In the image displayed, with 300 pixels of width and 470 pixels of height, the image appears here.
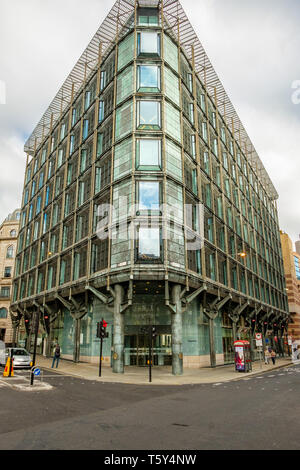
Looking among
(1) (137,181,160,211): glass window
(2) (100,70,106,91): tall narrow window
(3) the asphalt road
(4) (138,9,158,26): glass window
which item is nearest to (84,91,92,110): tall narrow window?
(2) (100,70,106,91): tall narrow window

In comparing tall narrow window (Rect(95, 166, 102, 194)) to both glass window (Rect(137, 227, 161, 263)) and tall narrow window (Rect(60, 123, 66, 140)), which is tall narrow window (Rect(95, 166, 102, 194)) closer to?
glass window (Rect(137, 227, 161, 263))

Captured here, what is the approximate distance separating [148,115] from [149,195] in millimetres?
7281

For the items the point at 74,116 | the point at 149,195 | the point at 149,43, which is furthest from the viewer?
the point at 74,116

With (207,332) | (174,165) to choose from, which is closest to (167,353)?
(207,332)

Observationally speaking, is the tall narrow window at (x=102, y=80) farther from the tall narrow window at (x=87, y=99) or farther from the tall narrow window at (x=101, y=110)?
the tall narrow window at (x=87, y=99)

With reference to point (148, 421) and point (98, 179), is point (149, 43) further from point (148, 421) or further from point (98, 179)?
point (148, 421)

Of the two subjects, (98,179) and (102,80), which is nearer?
(98,179)

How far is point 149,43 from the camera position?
95.3ft

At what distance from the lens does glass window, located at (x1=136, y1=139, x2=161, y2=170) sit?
1007 inches

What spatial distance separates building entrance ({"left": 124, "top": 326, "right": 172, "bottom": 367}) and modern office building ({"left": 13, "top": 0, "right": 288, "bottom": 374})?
83 millimetres

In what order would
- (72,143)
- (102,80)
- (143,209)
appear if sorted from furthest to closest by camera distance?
1. (72,143)
2. (102,80)
3. (143,209)

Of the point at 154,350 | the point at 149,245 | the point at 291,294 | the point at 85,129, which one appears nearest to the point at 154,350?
the point at 154,350

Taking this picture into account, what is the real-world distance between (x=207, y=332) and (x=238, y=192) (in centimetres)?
2151

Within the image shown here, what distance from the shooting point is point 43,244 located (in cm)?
4141
